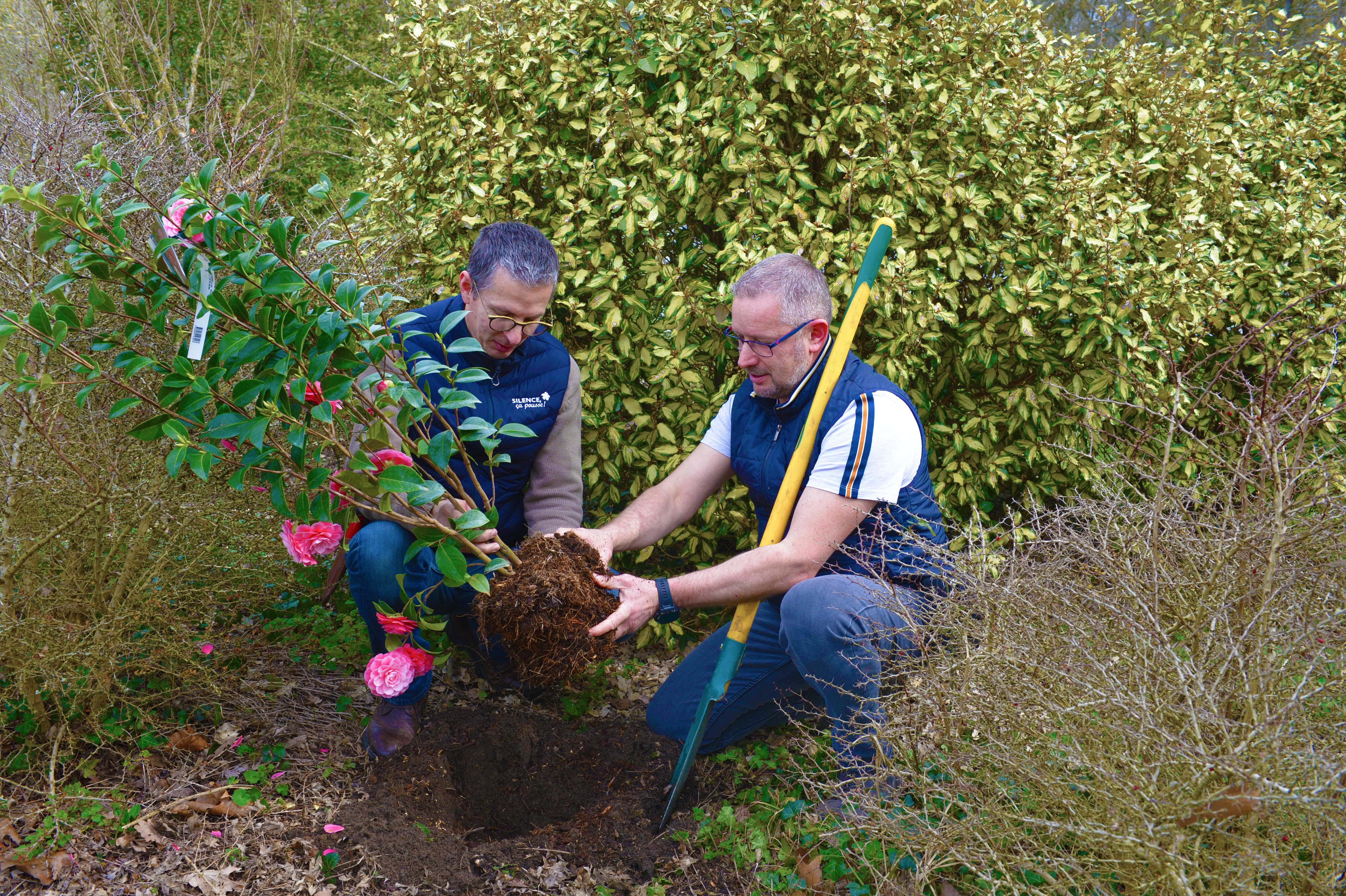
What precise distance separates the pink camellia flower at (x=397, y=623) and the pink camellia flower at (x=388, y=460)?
1.45 ft

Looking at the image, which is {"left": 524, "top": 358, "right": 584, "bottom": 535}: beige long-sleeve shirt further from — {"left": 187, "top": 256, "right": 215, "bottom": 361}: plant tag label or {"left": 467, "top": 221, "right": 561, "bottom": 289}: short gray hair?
{"left": 187, "top": 256, "right": 215, "bottom": 361}: plant tag label

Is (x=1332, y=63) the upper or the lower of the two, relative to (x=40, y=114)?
upper

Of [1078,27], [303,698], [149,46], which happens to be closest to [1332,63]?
[1078,27]

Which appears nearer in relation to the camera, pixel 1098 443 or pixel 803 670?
pixel 803 670

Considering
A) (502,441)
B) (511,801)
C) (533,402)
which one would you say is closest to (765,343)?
(533,402)

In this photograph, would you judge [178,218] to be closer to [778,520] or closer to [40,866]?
[40,866]

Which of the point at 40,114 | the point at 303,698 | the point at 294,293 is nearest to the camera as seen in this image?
the point at 294,293

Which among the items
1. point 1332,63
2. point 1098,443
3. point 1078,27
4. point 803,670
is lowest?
point 803,670

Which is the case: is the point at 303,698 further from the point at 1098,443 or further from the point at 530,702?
the point at 1098,443

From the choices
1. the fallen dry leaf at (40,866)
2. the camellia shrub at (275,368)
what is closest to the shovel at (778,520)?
the camellia shrub at (275,368)

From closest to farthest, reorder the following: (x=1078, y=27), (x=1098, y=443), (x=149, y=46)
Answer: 1. (x=1098, y=443)
2. (x=149, y=46)
3. (x=1078, y=27)

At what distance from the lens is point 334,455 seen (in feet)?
9.66

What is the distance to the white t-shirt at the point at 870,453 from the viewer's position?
256cm

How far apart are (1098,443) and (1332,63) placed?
104 inches
